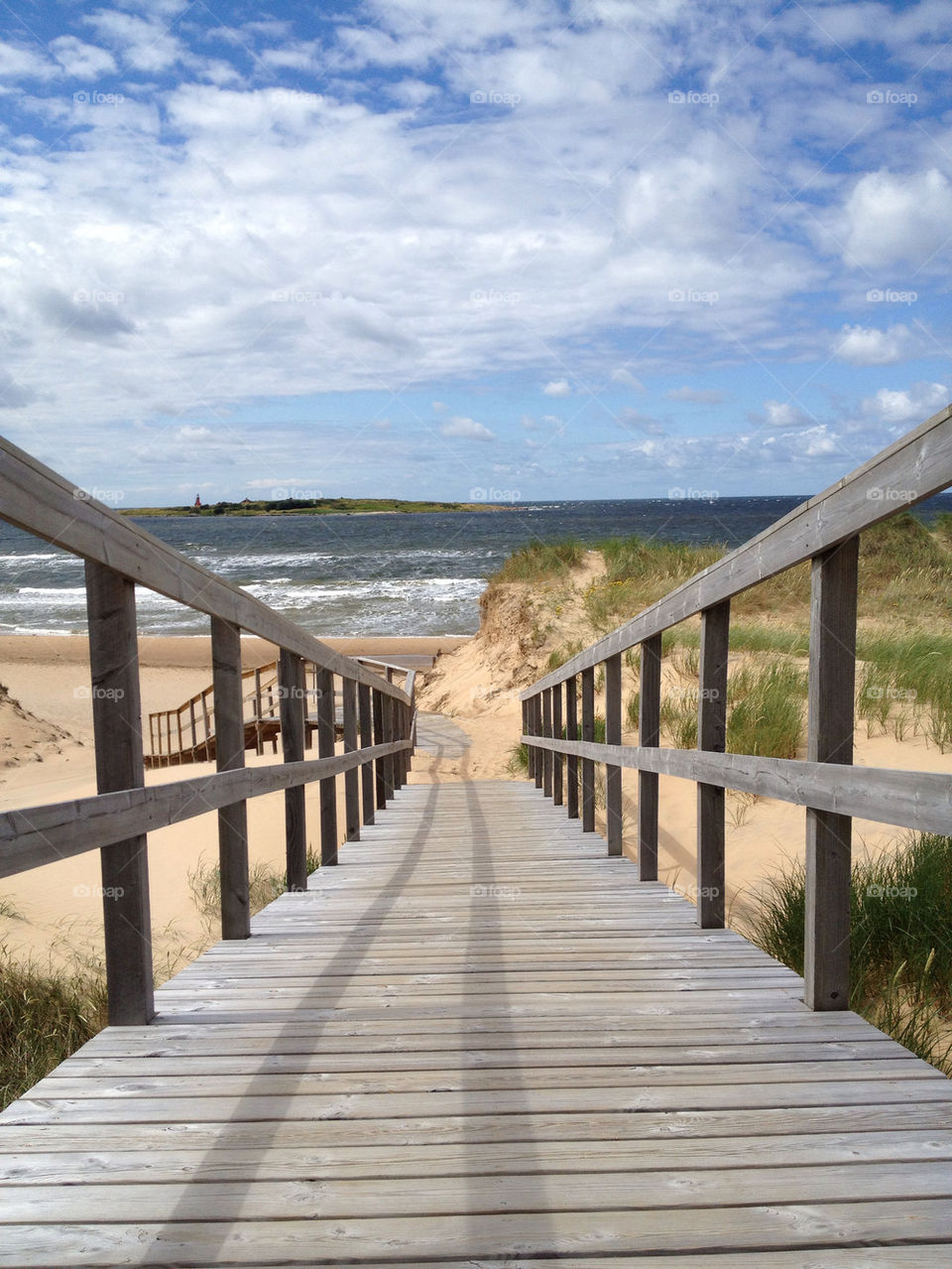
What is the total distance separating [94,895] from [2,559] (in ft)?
210

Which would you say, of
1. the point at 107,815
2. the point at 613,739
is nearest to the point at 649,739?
the point at 613,739

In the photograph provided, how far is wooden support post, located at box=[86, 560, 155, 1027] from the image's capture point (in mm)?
2539

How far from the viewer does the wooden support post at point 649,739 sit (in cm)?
448

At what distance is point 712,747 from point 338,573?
4553 centimetres

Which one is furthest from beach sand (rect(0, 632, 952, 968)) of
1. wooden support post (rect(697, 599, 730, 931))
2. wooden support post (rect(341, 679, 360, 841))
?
wooden support post (rect(697, 599, 730, 931))

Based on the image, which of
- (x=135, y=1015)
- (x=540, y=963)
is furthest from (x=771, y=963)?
(x=135, y=1015)

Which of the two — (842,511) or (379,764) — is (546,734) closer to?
(379,764)

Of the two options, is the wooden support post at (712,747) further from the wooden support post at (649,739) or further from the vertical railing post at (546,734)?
the vertical railing post at (546,734)

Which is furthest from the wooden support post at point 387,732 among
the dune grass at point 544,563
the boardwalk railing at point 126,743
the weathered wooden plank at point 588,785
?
the dune grass at point 544,563

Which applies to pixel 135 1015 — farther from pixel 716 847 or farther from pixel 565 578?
pixel 565 578

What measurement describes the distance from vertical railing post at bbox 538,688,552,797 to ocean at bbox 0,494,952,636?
9.17 m

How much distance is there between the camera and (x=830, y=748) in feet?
8.76

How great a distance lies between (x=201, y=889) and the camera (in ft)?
21.8

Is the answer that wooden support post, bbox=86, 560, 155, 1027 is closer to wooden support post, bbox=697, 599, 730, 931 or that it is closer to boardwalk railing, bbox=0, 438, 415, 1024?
boardwalk railing, bbox=0, 438, 415, 1024
